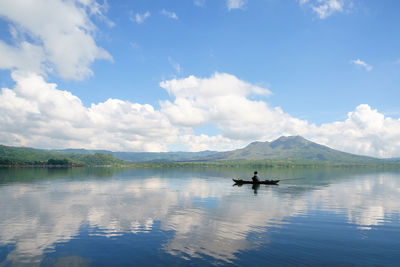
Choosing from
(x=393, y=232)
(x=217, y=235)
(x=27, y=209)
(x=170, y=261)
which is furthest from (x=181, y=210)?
(x=393, y=232)

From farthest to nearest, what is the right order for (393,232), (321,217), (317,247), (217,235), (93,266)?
(321,217)
(393,232)
(217,235)
(317,247)
(93,266)

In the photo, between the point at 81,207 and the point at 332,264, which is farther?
the point at 81,207

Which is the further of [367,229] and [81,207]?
[81,207]

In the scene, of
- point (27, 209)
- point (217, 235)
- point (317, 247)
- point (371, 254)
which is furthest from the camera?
point (27, 209)

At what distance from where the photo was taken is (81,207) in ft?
160

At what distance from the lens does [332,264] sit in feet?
74.2

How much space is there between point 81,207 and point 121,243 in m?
25.5

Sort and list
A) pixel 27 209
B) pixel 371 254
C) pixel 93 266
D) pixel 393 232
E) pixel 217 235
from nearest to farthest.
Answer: pixel 93 266
pixel 371 254
pixel 217 235
pixel 393 232
pixel 27 209

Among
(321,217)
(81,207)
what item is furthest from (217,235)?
(81,207)

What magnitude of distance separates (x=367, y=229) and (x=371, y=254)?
1109 cm

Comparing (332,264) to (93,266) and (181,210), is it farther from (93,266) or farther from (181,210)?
(181,210)

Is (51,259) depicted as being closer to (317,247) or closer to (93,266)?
(93,266)

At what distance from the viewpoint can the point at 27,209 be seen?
151 feet

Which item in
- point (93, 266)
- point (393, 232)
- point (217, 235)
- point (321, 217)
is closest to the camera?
point (93, 266)
